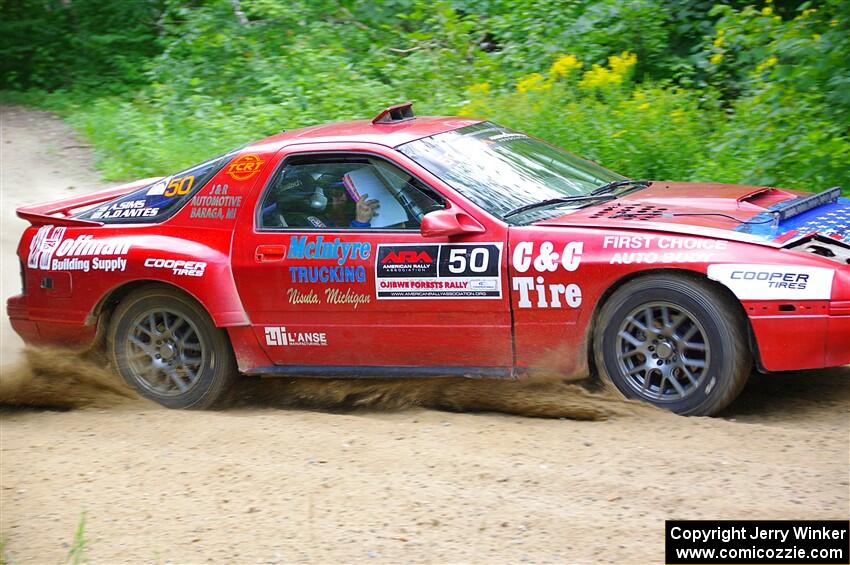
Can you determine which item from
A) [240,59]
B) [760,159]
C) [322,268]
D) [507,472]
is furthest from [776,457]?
[240,59]

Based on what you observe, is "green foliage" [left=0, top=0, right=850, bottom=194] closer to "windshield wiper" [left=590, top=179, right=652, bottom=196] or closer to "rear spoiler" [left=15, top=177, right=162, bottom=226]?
"windshield wiper" [left=590, top=179, right=652, bottom=196]

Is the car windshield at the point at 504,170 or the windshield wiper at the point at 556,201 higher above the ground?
the car windshield at the point at 504,170

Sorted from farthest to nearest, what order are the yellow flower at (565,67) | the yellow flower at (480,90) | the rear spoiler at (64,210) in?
the yellow flower at (565,67)
the yellow flower at (480,90)
the rear spoiler at (64,210)

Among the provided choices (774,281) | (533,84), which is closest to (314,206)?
(774,281)

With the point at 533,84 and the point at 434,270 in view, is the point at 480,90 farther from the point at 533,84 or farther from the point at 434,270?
the point at 434,270

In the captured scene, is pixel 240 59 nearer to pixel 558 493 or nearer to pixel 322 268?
pixel 322 268

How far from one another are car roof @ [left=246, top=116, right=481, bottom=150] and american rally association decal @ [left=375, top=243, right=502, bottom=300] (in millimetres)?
694

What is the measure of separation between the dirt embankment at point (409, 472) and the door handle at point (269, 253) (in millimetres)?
874

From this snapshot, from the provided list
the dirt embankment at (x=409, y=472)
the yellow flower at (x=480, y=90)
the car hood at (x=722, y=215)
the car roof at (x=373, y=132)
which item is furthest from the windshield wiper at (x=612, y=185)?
the yellow flower at (x=480, y=90)

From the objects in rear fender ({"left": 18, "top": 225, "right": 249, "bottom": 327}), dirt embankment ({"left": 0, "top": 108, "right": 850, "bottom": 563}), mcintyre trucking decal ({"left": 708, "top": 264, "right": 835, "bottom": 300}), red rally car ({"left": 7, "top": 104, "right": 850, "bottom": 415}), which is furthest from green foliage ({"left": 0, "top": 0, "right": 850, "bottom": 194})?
rear fender ({"left": 18, "top": 225, "right": 249, "bottom": 327})

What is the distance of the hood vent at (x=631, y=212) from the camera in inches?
218

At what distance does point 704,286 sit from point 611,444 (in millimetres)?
879

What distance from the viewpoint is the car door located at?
556cm

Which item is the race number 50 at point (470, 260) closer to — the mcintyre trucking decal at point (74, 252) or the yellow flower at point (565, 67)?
the mcintyre trucking decal at point (74, 252)
